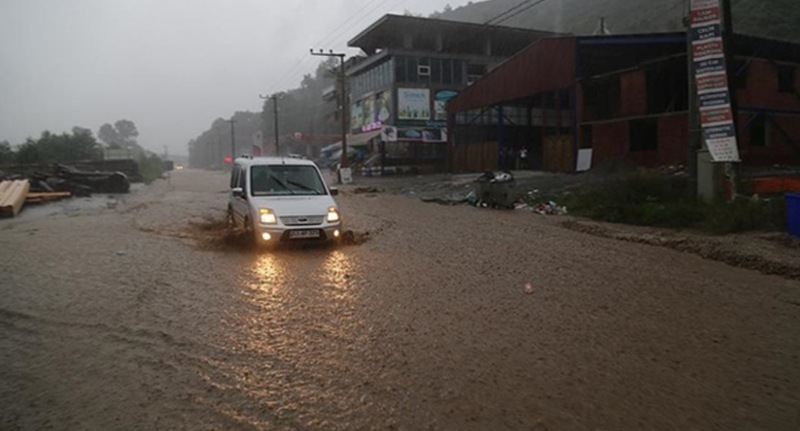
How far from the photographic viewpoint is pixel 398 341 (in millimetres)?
4770

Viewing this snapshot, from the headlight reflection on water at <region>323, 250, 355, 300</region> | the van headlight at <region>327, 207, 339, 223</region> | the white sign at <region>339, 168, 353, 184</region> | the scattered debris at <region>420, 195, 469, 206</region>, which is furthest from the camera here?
the white sign at <region>339, 168, 353, 184</region>

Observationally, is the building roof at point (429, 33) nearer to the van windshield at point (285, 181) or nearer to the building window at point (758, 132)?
the building window at point (758, 132)

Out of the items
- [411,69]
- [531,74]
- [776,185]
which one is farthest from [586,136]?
[411,69]

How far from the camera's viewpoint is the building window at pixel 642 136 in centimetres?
2152

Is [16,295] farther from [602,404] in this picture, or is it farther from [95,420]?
[602,404]

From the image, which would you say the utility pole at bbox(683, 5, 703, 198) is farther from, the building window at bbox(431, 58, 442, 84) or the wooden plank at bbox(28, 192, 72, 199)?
the building window at bbox(431, 58, 442, 84)

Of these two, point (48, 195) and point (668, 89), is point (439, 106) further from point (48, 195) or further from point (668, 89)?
point (48, 195)

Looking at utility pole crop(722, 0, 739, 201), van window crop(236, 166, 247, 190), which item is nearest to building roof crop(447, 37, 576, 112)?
utility pole crop(722, 0, 739, 201)

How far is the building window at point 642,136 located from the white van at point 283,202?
1590cm

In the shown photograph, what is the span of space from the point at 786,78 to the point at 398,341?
2602cm

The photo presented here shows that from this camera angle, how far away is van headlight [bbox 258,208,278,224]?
29.8 ft

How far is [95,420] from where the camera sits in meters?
3.33

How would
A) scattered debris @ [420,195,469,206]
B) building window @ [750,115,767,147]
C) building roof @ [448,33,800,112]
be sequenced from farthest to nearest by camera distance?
building roof @ [448,33,800,112] < building window @ [750,115,767,147] < scattered debris @ [420,195,469,206]

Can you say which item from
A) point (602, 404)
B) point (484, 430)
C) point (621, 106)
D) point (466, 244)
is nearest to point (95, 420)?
point (484, 430)
